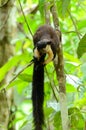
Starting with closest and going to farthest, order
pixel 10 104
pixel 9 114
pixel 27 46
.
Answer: pixel 9 114, pixel 10 104, pixel 27 46

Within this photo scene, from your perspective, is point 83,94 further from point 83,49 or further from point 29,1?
point 29,1

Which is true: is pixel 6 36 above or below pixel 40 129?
above

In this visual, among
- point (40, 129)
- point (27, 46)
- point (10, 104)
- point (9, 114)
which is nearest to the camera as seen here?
point (40, 129)

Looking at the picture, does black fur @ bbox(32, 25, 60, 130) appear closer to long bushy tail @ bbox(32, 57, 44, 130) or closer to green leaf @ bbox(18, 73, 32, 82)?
long bushy tail @ bbox(32, 57, 44, 130)

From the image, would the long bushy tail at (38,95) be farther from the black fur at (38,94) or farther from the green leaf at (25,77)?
the green leaf at (25,77)

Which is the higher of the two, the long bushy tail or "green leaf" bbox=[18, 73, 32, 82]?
"green leaf" bbox=[18, 73, 32, 82]

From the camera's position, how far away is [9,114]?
1712 millimetres

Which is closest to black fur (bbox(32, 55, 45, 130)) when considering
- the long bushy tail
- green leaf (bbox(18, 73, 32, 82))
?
the long bushy tail

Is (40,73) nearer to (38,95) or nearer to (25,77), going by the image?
(38,95)

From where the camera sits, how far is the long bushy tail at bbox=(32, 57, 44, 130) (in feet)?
2.80

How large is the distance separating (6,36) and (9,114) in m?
0.43

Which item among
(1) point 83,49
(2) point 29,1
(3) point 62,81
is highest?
A: (2) point 29,1

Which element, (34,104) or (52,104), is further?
(52,104)

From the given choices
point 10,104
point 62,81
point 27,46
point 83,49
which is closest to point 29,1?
point 27,46
